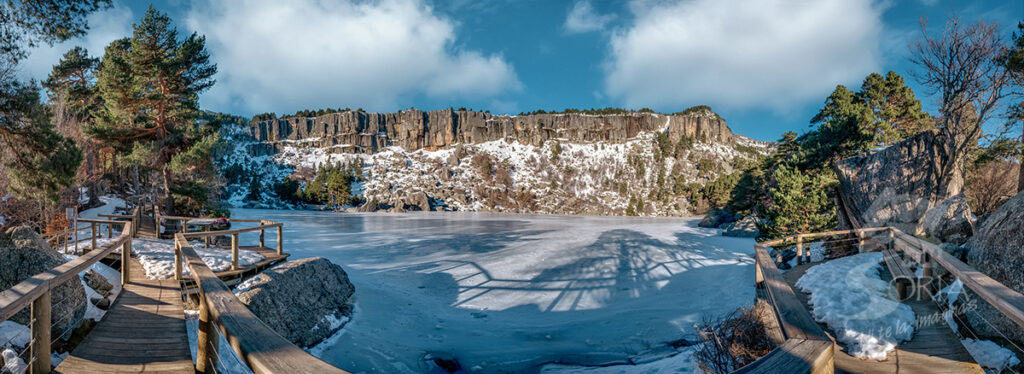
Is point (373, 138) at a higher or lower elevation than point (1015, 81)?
higher

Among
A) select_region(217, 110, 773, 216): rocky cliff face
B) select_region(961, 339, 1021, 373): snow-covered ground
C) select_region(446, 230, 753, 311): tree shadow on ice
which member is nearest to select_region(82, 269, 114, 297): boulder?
select_region(446, 230, 753, 311): tree shadow on ice

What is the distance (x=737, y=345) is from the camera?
4.76 m

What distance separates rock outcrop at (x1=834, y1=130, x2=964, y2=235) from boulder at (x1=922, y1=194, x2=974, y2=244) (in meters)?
0.73

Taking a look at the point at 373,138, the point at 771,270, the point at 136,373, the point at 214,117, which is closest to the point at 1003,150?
the point at 771,270

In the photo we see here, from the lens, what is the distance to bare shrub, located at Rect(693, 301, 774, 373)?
4.59m

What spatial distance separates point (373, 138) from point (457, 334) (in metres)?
119

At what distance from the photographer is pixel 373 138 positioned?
11900 centimetres

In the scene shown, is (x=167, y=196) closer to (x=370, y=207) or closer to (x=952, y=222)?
(x=952, y=222)

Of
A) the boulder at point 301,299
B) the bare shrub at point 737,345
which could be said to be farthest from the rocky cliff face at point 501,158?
the bare shrub at point 737,345

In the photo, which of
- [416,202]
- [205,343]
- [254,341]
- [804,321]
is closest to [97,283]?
[205,343]

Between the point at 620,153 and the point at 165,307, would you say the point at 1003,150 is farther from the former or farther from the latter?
the point at 620,153

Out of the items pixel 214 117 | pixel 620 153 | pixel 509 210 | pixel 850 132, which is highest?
pixel 620 153

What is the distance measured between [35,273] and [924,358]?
11628 mm

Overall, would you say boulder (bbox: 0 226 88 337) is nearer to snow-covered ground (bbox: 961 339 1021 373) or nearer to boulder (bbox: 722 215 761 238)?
snow-covered ground (bbox: 961 339 1021 373)
